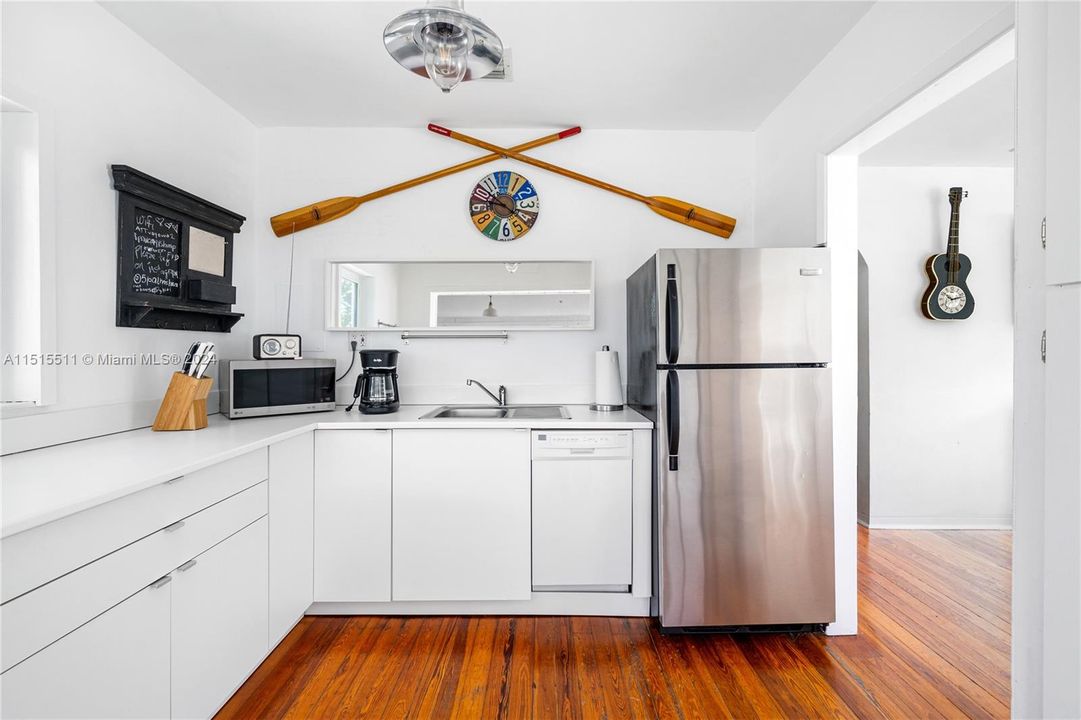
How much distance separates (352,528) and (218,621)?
0.65m

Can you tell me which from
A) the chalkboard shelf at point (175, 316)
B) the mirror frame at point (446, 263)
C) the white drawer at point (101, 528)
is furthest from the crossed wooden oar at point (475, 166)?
the white drawer at point (101, 528)

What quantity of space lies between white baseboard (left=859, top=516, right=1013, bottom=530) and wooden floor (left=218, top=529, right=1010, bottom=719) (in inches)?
35.6

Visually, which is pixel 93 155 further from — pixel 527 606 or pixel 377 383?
pixel 527 606

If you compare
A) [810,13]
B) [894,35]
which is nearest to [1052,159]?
[894,35]

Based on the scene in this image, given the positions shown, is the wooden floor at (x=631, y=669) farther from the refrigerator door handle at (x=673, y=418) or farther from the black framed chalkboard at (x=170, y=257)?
the black framed chalkboard at (x=170, y=257)

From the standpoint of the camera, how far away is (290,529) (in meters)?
1.97

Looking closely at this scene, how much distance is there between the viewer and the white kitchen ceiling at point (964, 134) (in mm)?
2353

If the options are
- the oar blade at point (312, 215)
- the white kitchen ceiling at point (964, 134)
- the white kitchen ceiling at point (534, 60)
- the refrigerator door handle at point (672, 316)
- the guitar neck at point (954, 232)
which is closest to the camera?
the white kitchen ceiling at point (534, 60)

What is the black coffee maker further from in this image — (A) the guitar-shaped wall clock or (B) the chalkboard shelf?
(A) the guitar-shaped wall clock

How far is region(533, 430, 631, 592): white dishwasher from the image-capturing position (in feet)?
7.01

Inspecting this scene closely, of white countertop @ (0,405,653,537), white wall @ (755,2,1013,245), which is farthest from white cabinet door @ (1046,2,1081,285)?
white countertop @ (0,405,653,537)

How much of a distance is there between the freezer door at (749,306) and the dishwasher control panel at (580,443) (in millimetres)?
448

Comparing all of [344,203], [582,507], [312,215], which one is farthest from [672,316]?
[312,215]

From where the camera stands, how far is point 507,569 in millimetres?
2148
